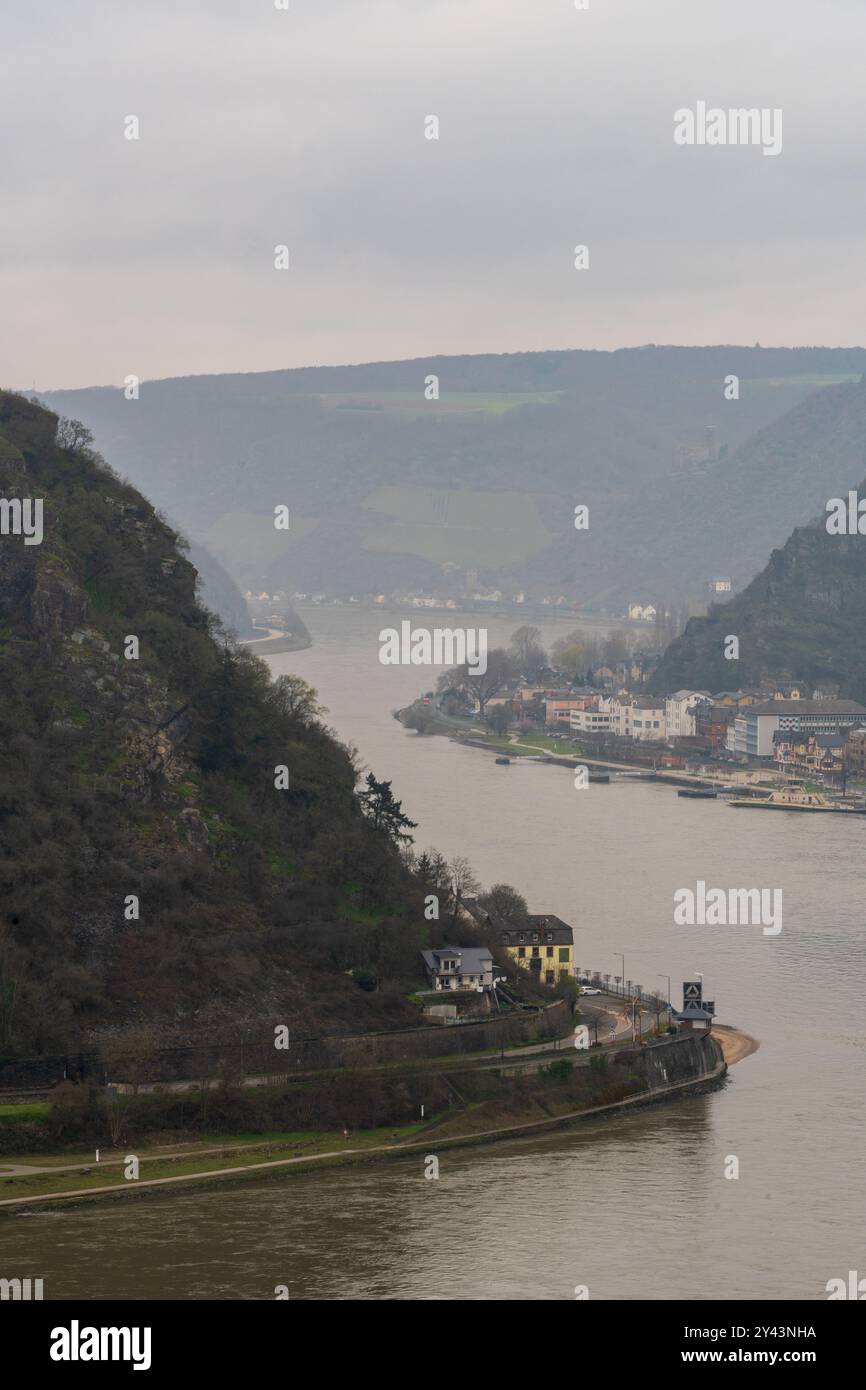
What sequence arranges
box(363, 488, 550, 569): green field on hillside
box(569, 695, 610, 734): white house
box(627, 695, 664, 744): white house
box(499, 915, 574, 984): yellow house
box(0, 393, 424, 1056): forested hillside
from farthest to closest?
box(363, 488, 550, 569): green field on hillside
box(569, 695, 610, 734): white house
box(627, 695, 664, 744): white house
box(499, 915, 574, 984): yellow house
box(0, 393, 424, 1056): forested hillside

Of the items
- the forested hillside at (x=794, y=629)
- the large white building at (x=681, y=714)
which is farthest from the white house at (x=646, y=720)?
the forested hillside at (x=794, y=629)

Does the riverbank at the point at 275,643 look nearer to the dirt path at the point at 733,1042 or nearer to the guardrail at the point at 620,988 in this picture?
the guardrail at the point at 620,988

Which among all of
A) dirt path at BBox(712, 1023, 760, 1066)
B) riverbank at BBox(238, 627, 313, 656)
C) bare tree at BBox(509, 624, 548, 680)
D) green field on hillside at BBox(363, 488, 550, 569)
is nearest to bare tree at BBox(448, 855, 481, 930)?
dirt path at BBox(712, 1023, 760, 1066)

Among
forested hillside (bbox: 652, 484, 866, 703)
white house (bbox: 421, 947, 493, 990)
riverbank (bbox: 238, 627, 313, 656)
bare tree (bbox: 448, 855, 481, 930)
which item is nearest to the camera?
white house (bbox: 421, 947, 493, 990)

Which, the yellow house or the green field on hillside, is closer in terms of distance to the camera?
the yellow house

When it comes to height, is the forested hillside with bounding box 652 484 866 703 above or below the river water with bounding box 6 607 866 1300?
above

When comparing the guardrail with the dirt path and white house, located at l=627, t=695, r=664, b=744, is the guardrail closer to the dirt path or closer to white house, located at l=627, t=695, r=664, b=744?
the dirt path
